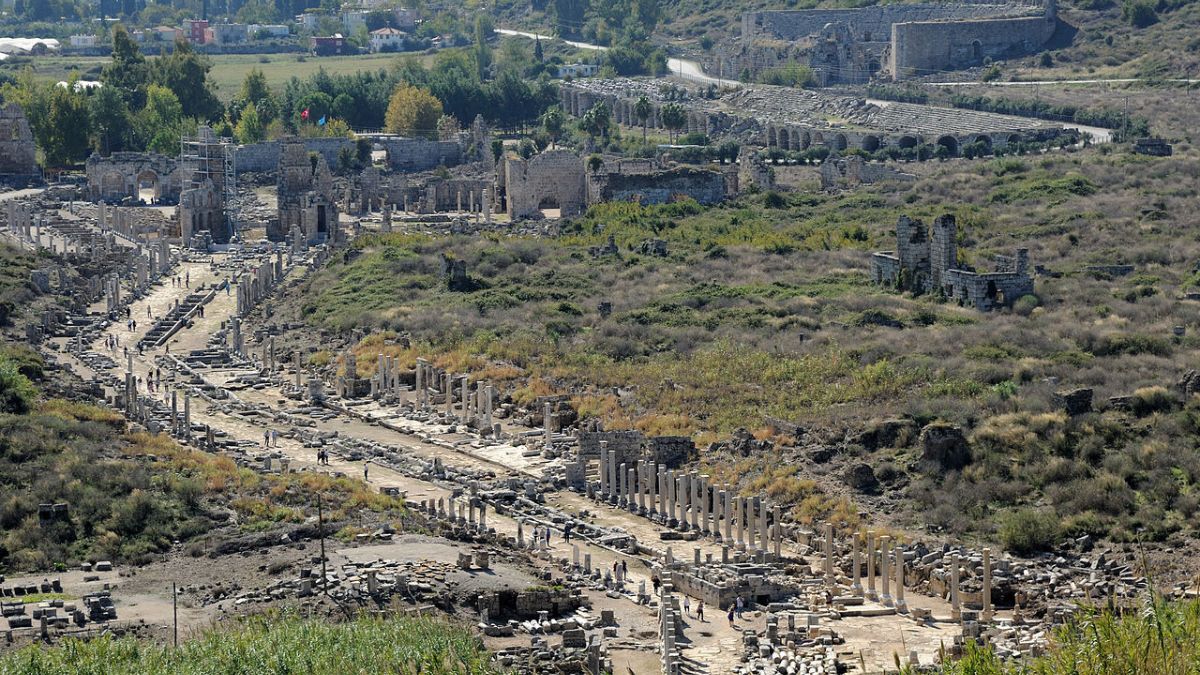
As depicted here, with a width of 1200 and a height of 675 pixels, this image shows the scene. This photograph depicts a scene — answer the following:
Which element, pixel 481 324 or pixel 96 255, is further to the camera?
pixel 96 255

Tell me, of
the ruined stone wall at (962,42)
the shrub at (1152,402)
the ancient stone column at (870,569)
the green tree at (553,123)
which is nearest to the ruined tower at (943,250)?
the shrub at (1152,402)

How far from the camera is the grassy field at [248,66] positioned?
158375mm

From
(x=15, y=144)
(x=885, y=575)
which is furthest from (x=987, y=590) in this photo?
(x=15, y=144)

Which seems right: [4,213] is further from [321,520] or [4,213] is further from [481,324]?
[321,520]

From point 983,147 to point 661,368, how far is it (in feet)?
160

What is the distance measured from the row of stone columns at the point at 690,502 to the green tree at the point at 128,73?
258 feet

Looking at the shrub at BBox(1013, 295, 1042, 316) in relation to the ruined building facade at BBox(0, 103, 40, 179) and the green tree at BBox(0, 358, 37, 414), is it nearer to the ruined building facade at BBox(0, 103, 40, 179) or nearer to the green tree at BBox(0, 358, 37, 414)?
the green tree at BBox(0, 358, 37, 414)

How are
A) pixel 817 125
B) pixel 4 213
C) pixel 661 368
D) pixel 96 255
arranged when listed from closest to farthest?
pixel 661 368 < pixel 96 255 < pixel 4 213 < pixel 817 125

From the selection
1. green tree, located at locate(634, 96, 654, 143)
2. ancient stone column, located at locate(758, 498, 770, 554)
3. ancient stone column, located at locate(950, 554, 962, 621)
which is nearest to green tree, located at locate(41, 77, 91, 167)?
green tree, located at locate(634, 96, 654, 143)

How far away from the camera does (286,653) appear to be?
36.0 m

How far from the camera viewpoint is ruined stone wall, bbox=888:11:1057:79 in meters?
138

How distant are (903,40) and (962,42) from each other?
3364 millimetres

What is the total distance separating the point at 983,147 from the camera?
354 ft

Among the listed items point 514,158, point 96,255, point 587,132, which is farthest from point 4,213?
point 587,132
